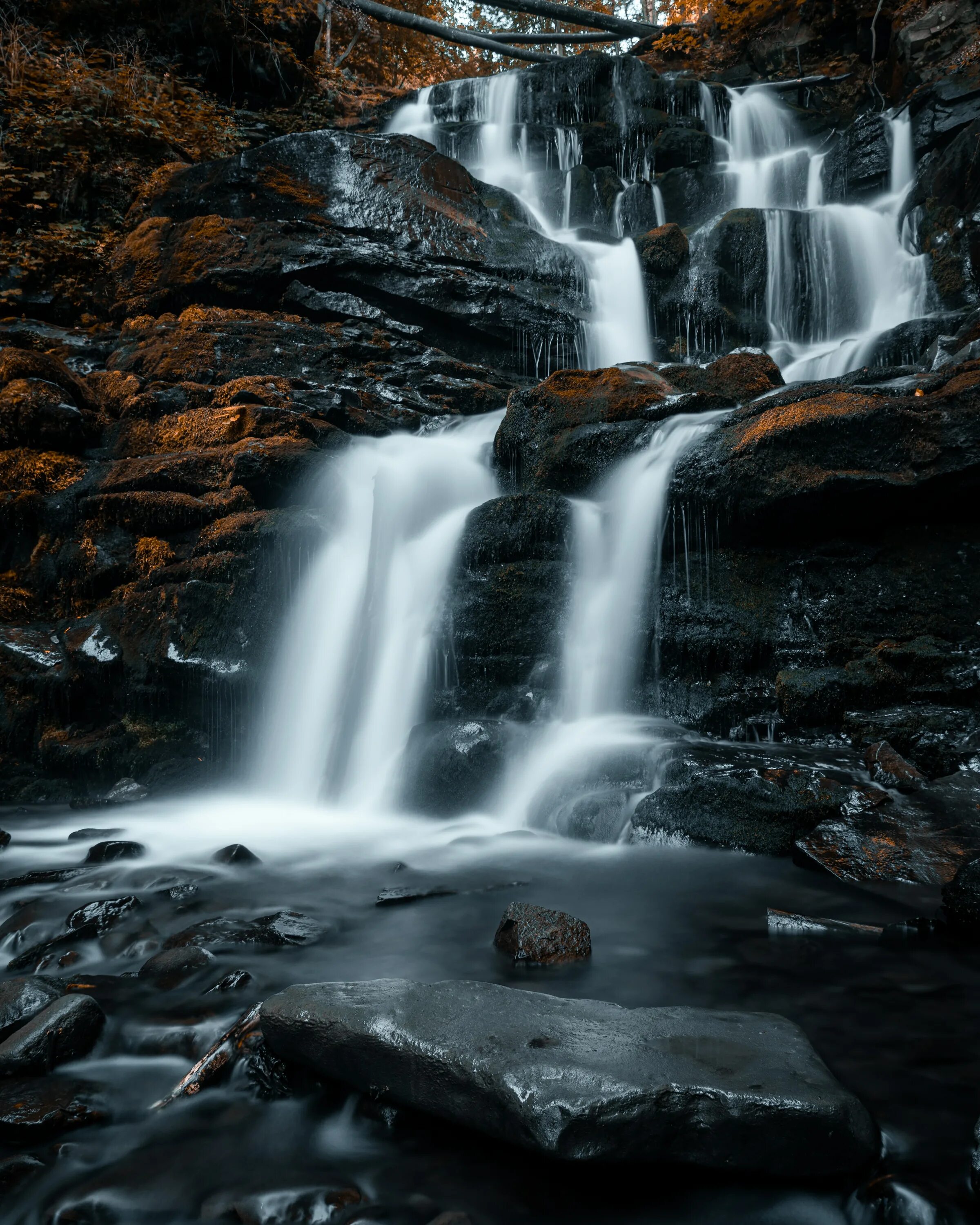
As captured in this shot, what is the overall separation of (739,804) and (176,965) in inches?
119

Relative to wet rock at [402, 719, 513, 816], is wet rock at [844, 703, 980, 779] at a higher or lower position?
higher

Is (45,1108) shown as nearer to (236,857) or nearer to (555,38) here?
(236,857)

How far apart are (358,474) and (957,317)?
7.38 meters

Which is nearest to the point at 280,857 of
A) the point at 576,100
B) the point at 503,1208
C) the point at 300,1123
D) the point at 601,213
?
the point at 300,1123

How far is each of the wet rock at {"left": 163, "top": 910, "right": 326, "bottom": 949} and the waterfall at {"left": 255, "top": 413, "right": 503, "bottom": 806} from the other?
2.54 m

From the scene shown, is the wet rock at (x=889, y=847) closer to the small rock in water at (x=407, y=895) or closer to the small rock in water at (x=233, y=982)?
the small rock in water at (x=407, y=895)

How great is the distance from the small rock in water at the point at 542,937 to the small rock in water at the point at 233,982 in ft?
3.36

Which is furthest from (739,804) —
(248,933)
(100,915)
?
(100,915)

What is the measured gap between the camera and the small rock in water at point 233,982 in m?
2.88

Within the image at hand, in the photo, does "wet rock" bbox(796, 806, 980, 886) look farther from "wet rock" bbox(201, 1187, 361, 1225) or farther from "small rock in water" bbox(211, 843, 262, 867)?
"small rock in water" bbox(211, 843, 262, 867)

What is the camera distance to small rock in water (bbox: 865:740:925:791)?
4449mm

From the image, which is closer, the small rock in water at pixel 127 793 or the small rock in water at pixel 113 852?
the small rock in water at pixel 113 852

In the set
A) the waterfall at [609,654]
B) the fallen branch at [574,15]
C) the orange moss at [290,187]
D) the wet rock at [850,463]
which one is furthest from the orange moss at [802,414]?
the fallen branch at [574,15]

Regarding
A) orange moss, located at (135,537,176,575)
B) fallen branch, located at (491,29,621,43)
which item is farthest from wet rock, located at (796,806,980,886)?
fallen branch, located at (491,29,621,43)
